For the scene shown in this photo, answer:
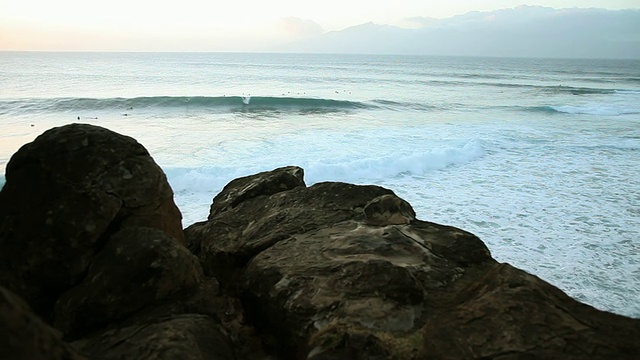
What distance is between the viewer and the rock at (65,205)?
10.0 ft

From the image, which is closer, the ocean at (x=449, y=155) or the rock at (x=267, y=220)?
the rock at (x=267, y=220)

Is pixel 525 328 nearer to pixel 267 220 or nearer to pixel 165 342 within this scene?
pixel 165 342

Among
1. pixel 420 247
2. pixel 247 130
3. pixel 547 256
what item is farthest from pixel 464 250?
pixel 247 130

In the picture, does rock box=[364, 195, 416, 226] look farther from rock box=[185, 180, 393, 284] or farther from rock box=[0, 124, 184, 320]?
rock box=[0, 124, 184, 320]

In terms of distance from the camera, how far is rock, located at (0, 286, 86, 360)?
1.21 meters

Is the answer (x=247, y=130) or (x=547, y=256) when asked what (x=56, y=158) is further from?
(x=247, y=130)

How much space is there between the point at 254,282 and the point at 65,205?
1406 millimetres

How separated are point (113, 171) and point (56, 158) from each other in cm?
39

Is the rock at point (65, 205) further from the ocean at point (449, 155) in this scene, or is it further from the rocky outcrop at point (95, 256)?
the ocean at point (449, 155)

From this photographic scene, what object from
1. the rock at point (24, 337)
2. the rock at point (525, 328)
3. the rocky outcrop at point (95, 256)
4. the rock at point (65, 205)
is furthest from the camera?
the rock at point (65, 205)

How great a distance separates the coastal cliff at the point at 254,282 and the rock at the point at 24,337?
89 cm

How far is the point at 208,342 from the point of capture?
265 centimetres

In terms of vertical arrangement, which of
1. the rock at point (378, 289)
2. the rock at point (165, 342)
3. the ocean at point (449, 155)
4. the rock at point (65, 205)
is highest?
the rock at point (65, 205)

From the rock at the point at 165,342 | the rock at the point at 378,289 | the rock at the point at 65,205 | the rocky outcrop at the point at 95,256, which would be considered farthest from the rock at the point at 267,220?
the rock at the point at 165,342
